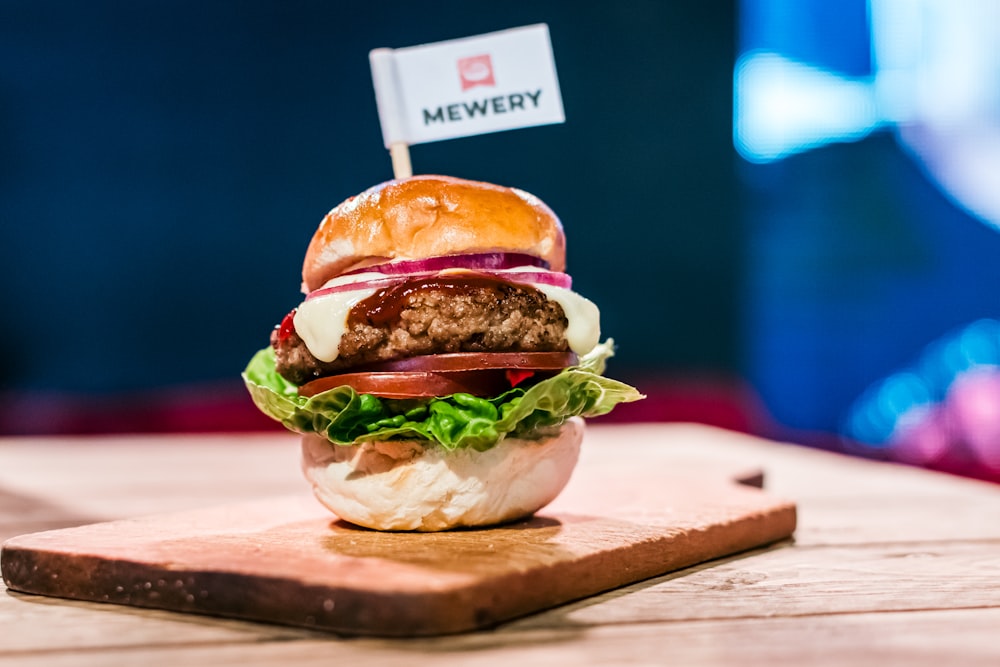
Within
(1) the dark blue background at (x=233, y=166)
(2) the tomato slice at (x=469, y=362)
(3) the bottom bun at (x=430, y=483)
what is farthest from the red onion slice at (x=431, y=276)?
(1) the dark blue background at (x=233, y=166)

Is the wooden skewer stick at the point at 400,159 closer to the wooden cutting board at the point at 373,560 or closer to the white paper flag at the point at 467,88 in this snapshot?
the white paper flag at the point at 467,88

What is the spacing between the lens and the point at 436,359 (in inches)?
74.8

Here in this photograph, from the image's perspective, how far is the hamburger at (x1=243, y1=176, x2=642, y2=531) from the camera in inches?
74.5

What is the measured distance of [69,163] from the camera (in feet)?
20.5

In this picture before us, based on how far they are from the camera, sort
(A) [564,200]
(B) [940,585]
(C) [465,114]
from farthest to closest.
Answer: (A) [564,200]
(C) [465,114]
(B) [940,585]

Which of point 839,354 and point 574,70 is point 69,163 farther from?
point 839,354

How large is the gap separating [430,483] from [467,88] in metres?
0.88

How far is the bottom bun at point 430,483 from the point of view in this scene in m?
1.92

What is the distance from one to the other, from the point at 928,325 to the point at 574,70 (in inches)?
109

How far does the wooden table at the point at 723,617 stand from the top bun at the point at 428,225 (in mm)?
697

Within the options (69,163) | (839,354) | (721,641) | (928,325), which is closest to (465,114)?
(721,641)

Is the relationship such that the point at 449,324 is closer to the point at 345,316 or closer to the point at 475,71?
the point at 345,316

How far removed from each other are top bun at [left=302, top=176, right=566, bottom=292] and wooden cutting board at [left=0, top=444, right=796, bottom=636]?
1.75 feet

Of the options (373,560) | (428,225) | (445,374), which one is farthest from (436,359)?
(373,560)
